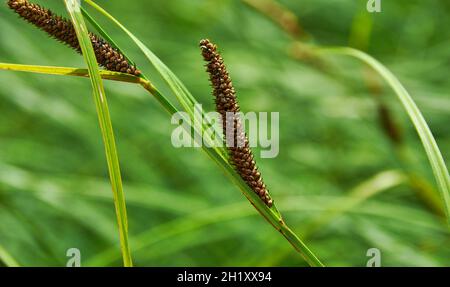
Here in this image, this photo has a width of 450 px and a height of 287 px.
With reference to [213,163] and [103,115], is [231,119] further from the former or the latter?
[213,163]

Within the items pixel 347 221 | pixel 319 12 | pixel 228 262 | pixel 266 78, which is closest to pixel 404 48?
pixel 319 12

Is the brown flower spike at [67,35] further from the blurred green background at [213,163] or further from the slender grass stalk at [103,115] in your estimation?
the blurred green background at [213,163]

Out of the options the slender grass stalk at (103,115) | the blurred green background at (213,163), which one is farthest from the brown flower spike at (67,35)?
the blurred green background at (213,163)

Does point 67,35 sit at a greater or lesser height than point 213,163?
lesser

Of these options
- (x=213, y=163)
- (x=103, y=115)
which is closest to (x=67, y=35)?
(x=103, y=115)

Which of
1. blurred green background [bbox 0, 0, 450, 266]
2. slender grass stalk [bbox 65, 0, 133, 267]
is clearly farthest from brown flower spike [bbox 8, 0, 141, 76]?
blurred green background [bbox 0, 0, 450, 266]
